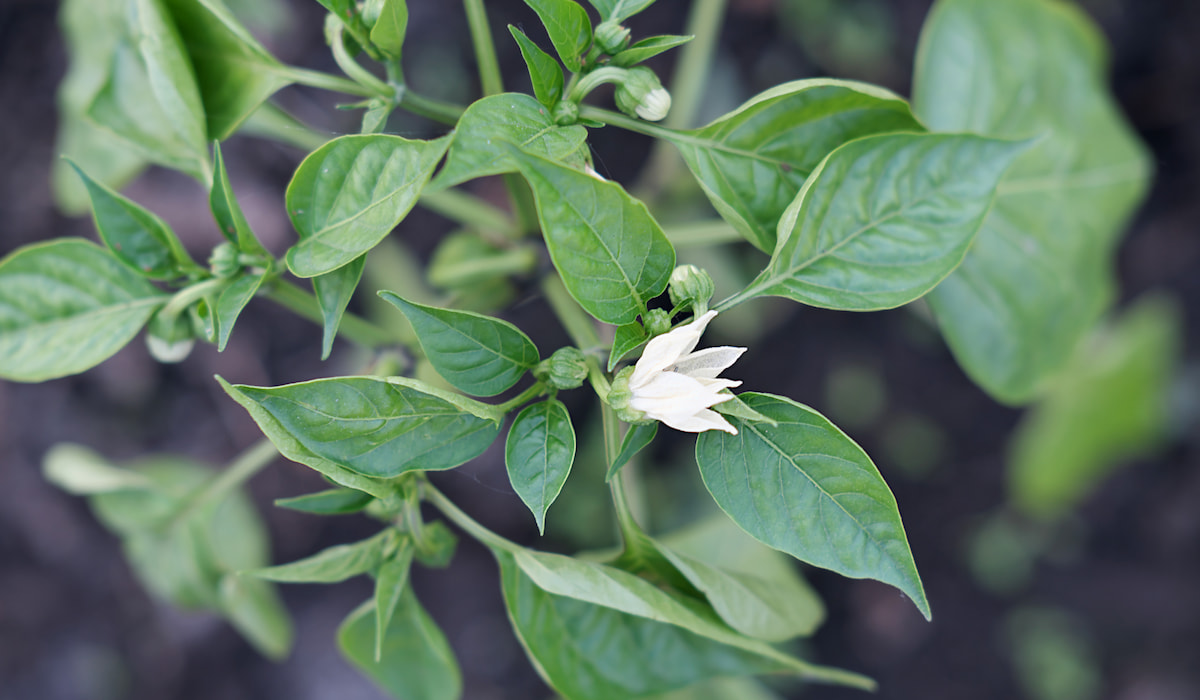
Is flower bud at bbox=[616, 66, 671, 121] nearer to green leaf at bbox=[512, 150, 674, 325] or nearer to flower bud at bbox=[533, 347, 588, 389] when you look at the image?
green leaf at bbox=[512, 150, 674, 325]

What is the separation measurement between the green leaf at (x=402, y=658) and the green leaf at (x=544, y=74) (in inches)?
24.5

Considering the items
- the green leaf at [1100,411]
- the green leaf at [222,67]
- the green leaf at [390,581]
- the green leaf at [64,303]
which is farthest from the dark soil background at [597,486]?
the green leaf at [390,581]

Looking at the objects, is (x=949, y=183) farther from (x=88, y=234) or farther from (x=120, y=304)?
(x=88, y=234)

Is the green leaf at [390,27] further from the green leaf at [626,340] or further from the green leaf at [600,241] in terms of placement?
the green leaf at [626,340]

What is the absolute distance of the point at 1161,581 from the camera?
2.30 metres

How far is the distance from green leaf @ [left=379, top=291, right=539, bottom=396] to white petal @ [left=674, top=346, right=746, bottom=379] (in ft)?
0.47

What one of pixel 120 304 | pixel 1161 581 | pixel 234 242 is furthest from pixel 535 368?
pixel 1161 581

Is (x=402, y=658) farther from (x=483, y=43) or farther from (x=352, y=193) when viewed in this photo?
(x=483, y=43)

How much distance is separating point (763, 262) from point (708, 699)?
Answer: 0.99 m

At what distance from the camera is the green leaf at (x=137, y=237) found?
0.85 meters

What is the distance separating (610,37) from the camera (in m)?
0.74

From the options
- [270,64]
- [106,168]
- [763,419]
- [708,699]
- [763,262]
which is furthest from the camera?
[763,262]

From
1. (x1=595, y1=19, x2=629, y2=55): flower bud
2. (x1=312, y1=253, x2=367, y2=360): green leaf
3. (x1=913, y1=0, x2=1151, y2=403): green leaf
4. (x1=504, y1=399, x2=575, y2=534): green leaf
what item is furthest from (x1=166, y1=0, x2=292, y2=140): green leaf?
(x1=913, y1=0, x2=1151, y2=403): green leaf

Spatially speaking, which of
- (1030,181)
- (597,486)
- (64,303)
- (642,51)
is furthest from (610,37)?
(597,486)
